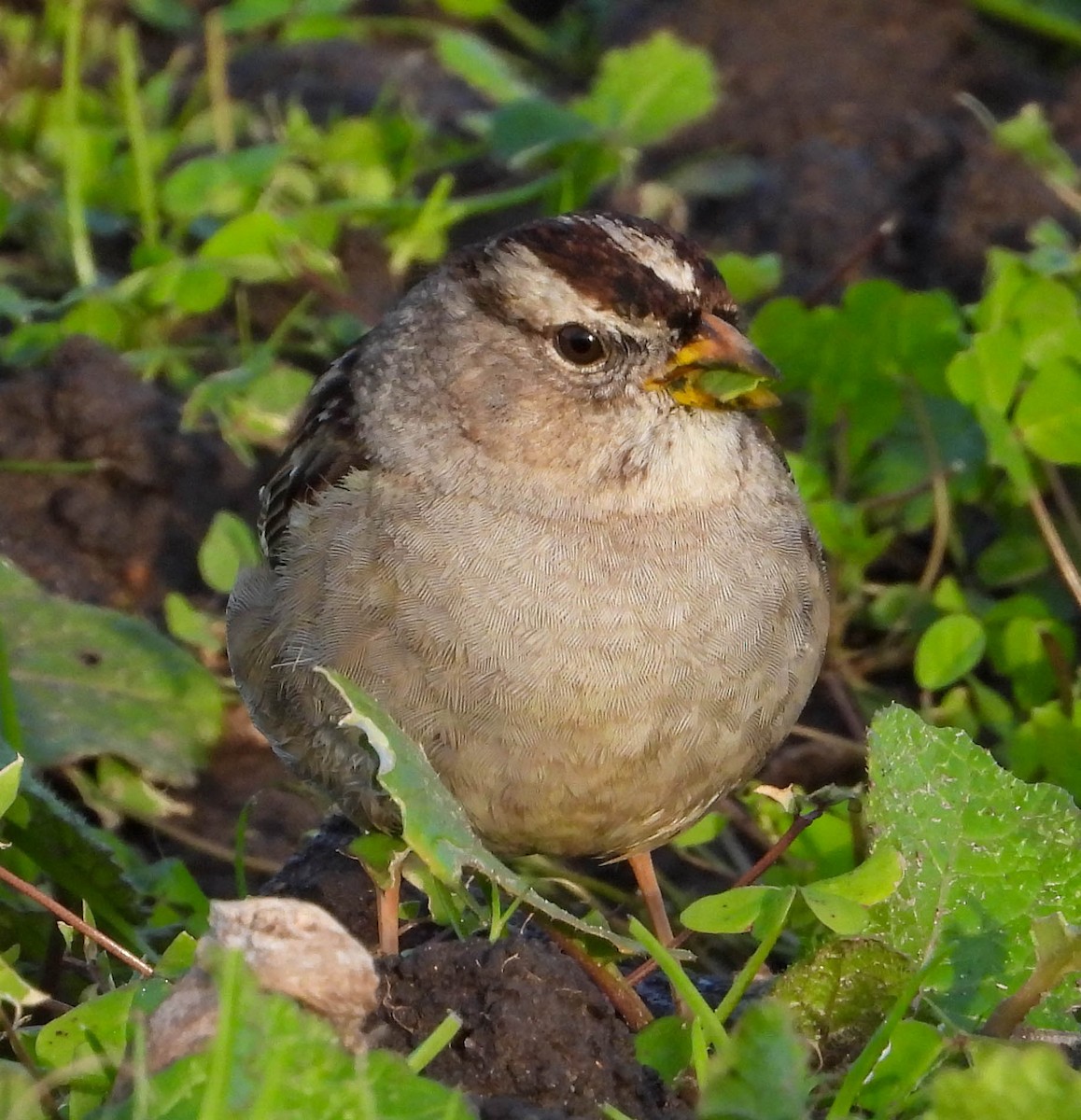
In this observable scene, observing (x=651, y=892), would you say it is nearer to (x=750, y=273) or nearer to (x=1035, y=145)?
(x=750, y=273)

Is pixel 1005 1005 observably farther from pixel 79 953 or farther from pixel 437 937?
pixel 79 953

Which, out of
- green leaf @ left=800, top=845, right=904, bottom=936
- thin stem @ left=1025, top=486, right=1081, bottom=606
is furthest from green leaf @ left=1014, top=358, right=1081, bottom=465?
green leaf @ left=800, top=845, right=904, bottom=936

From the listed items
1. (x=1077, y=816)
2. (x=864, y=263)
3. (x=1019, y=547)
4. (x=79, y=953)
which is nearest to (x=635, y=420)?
(x=1077, y=816)

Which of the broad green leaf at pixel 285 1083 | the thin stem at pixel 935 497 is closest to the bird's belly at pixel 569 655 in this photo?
the broad green leaf at pixel 285 1083

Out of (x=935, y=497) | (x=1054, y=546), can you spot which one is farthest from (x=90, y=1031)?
(x=935, y=497)

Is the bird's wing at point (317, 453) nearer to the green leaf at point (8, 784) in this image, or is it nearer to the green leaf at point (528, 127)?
the green leaf at point (8, 784)

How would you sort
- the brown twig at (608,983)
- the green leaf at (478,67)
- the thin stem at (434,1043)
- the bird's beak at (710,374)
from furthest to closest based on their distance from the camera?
the green leaf at (478,67), the bird's beak at (710,374), the brown twig at (608,983), the thin stem at (434,1043)

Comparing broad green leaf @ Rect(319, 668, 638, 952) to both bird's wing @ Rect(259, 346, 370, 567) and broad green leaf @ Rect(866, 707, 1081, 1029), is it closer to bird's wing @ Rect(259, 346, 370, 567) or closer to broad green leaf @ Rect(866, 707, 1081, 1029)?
broad green leaf @ Rect(866, 707, 1081, 1029)
